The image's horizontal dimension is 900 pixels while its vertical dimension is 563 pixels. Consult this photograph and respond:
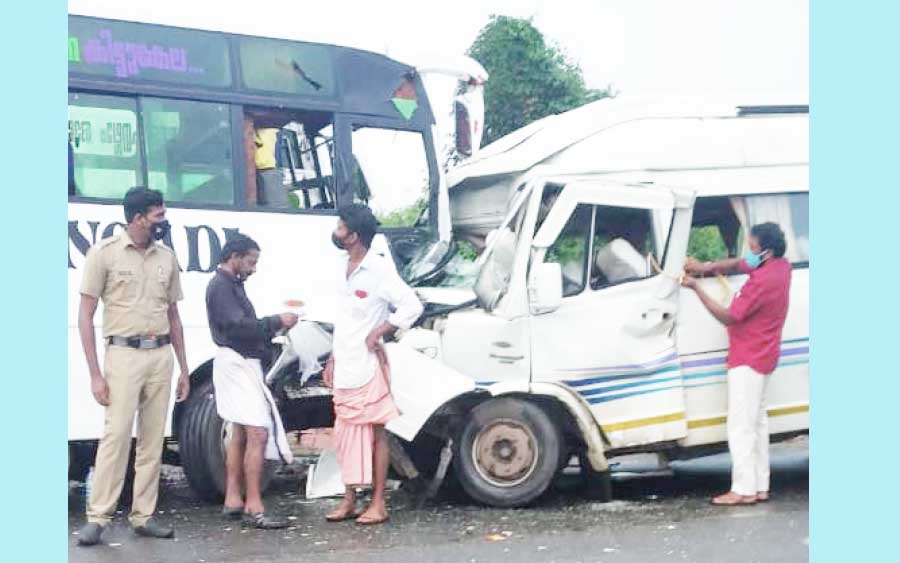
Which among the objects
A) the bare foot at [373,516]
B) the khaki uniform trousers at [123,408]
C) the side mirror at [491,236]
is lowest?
the bare foot at [373,516]

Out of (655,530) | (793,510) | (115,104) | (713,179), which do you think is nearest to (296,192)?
(115,104)

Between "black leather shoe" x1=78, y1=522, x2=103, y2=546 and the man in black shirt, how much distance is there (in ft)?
2.93

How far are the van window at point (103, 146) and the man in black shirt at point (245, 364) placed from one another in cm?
98

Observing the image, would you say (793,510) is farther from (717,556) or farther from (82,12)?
(82,12)

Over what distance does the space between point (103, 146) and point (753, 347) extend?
3908 mm

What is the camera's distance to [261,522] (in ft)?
21.2

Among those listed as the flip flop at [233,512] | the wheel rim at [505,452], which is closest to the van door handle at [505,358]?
the wheel rim at [505,452]

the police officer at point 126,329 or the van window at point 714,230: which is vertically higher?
the van window at point 714,230

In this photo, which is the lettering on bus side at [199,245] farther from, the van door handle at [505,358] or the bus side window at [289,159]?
the van door handle at [505,358]

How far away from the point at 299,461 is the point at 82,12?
343cm

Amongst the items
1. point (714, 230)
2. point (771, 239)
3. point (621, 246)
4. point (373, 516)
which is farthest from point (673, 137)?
point (373, 516)

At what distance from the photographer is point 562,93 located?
835cm

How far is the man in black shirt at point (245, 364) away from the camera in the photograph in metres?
6.36

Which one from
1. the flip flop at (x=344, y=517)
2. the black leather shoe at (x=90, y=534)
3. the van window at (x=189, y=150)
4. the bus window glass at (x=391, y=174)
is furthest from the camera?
the bus window glass at (x=391, y=174)
